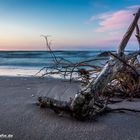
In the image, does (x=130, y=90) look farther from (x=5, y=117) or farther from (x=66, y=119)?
(x=5, y=117)

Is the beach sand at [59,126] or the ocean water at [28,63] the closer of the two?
the beach sand at [59,126]

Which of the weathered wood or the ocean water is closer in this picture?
the weathered wood

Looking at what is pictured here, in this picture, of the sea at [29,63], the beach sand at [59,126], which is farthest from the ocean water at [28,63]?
the beach sand at [59,126]

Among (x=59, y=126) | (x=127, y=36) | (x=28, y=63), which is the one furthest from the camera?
(x=28, y=63)

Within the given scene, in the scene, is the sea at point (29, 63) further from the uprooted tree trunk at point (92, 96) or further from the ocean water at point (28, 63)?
the uprooted tree trunk at point (92, 96)

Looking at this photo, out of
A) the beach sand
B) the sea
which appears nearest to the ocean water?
the sea

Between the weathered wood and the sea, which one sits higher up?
the weathered wood

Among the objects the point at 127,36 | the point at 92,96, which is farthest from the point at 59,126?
the point at 127,36

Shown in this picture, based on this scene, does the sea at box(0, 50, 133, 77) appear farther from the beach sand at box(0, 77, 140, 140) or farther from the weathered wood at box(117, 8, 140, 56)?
the beach sand at box(0, 77, 140, 140)

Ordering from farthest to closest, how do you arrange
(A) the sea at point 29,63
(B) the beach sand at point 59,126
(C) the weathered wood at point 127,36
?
(A) the sea at point 29,63, (C) the weathered wood at point 127,36, (B) the beach sand at point 59,126

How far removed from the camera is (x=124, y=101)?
2.96 meters

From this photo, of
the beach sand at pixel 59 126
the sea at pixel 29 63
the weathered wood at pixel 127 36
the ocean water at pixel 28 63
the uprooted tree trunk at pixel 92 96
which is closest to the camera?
the beach sand at pixel 59 126

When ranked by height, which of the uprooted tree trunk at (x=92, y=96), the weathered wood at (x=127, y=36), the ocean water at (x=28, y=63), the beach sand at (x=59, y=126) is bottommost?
the ocean water at (x=28, y=63)

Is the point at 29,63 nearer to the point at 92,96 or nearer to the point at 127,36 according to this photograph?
the point at 127,36
